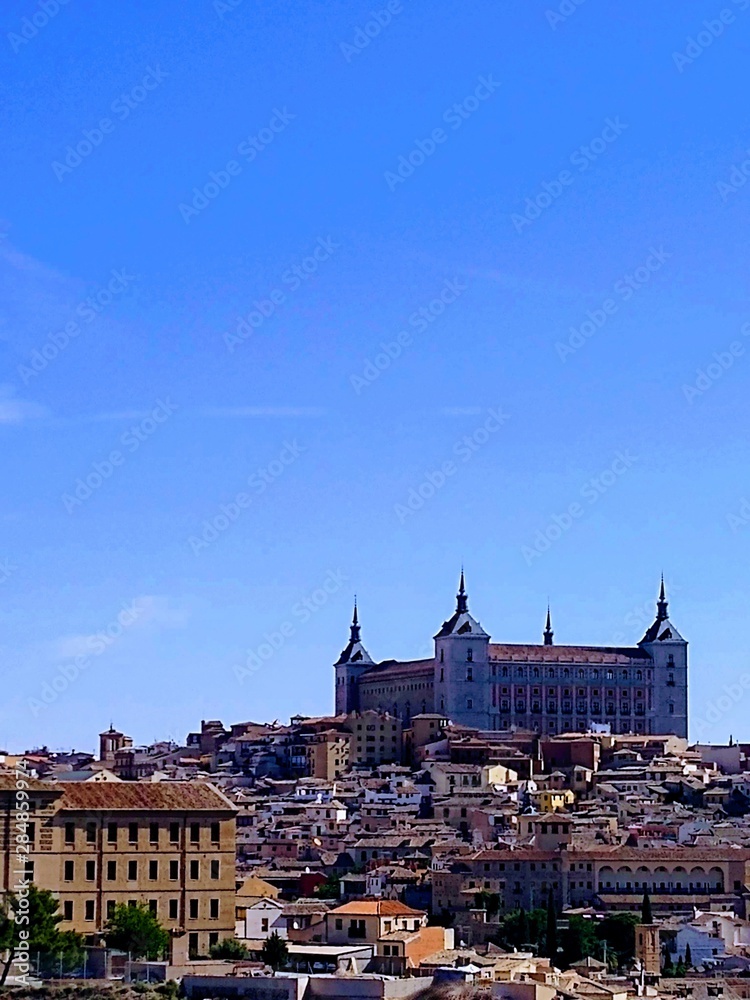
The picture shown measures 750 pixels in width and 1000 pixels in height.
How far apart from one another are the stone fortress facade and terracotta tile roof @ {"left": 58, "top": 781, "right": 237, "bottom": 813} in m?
58.9

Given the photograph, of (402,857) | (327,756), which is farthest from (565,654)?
(402,857)

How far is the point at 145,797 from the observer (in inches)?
1603

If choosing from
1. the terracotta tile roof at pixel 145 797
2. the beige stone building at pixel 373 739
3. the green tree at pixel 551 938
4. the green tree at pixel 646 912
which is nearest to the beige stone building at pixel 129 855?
the terracotta tile roof at pixel 145 797

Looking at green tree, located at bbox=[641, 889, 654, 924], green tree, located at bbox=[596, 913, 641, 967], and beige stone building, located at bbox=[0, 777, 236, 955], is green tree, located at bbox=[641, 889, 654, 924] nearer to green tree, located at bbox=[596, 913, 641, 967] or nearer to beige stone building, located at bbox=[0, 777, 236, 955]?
green tree, located at bbox=[596, 913, 641, 967]

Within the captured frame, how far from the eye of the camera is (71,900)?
129 feet

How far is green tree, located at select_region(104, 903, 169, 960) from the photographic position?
36625mm

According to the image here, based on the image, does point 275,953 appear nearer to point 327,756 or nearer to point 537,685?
point 327,756

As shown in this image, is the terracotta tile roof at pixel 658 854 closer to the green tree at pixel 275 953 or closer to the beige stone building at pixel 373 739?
the green tree at pixel 275 953

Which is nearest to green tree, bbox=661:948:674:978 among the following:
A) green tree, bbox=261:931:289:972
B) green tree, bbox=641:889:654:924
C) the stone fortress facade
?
green tree, bbox=641:889:654:924

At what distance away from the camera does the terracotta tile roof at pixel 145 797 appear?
4006 centimetres

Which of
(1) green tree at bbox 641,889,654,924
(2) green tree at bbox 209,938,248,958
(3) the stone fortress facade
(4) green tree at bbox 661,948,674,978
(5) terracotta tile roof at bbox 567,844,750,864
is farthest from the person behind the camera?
(3) the stone fortress facade

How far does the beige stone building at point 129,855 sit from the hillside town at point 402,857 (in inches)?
1.6

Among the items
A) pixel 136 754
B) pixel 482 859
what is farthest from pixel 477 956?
pixel 136 754

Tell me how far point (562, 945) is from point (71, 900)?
46.6ft
